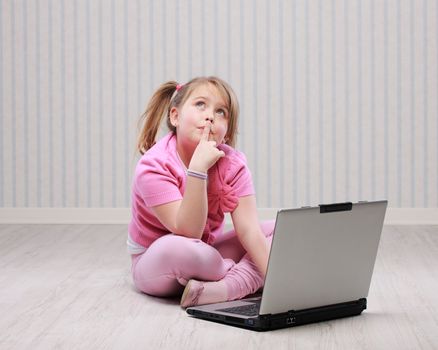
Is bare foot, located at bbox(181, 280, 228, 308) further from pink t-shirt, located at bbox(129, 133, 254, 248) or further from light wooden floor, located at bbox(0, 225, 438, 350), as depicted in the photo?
pink t-shirt, located at bbox(129, 133, 254, 248)

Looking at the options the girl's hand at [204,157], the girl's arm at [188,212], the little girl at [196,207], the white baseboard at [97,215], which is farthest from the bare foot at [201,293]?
the white baseboard at [97,215]

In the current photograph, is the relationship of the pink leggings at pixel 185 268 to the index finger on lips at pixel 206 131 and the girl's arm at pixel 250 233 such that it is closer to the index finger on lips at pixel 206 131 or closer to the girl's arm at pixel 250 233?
the girl's arm at pixel 250 233

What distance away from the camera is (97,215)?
3637 millimetres

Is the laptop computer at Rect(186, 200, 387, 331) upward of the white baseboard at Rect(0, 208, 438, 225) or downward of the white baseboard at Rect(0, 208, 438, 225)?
upward

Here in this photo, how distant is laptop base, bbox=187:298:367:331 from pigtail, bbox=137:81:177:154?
531 mm

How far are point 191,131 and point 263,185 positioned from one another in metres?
1.64

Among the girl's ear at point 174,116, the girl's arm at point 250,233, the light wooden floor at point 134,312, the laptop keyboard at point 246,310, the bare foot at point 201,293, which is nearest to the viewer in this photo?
the light wooden floor at point 134,312

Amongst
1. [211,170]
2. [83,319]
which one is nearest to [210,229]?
[211,170]

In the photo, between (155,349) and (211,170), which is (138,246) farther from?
(155,349)

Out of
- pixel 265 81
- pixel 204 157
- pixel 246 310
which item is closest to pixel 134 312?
pixel 246 310

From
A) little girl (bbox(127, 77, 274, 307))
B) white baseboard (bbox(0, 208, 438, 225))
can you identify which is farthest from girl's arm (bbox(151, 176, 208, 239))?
white baseboard (bbox(0, 208, 438, 225))

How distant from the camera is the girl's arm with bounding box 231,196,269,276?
6.49 ft

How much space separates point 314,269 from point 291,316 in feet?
0.33

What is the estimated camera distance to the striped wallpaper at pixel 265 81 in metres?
3.58
